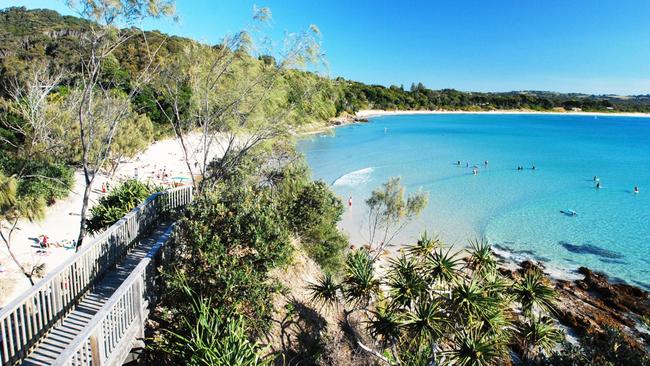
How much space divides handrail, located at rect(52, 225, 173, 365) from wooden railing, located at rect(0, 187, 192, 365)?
1144 mm

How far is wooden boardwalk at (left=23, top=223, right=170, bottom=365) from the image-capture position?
20.0 feet

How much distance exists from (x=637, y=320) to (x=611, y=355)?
475 inches

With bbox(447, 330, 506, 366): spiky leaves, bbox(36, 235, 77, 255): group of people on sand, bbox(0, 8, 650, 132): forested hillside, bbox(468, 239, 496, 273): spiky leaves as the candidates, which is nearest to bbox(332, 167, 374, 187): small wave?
bbox(0, 8, 650, 132): forested hillside

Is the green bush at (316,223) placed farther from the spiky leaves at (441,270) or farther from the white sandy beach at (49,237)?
the spiky leaves at (441,270)

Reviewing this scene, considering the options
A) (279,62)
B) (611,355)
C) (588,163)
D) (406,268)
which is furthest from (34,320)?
(588,163)

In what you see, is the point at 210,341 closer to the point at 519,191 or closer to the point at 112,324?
the point at 112,324

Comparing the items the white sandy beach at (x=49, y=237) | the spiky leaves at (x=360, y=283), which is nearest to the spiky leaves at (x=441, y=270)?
the spiky leaves at (x=360, y=283)

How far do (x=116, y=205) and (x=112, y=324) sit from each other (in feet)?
→ 30.2

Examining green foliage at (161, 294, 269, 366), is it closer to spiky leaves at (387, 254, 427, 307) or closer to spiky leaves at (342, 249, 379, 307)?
spiky leaves at (342, 249, 379, 307)

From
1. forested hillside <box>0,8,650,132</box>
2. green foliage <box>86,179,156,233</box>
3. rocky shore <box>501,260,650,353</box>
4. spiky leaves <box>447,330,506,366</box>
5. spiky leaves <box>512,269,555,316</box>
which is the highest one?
forested hillside <box>0,8,650,132</box>

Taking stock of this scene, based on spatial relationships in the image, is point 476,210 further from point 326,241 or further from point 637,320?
point 326,241

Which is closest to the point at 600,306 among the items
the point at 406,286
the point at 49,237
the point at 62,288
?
the point at 406,286

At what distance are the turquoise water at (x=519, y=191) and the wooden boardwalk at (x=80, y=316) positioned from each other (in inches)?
502

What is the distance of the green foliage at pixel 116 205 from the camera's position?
13.6 meters
